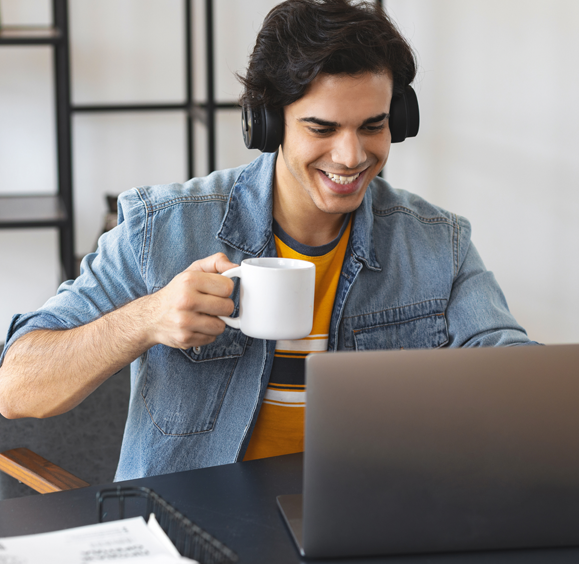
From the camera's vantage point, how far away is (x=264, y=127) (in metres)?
1.15

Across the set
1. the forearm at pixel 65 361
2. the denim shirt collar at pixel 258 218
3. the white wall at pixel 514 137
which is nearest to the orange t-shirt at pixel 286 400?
the denim shirt collar at pixel 258 218

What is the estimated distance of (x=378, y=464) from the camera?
26.1 inches

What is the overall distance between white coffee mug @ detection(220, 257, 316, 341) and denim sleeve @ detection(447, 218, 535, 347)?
1.33 ft

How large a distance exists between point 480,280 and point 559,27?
774 millimetres

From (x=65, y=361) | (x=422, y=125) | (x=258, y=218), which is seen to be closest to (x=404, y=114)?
(x=258, y=218)

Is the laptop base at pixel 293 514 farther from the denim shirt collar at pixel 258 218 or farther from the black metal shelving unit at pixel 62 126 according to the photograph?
the black metal shelving unit at pixel 62 126

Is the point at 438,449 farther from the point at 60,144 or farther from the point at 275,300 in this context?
the point at 60,144

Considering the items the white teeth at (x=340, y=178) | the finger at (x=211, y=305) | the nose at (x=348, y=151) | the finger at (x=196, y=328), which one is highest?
the nose at (x=348, y=151)

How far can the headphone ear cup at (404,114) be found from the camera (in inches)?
46.8

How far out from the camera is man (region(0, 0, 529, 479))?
3.51ft

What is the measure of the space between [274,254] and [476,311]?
0.35 meters

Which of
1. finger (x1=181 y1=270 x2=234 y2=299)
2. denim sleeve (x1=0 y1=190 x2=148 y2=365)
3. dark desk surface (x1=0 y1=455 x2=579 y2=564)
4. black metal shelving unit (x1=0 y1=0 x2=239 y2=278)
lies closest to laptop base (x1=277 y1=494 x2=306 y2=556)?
dark desk surface (x1=0 y1=455 x2=579 y2=564)

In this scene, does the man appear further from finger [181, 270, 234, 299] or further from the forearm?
finger [181, 270, 234, 299]

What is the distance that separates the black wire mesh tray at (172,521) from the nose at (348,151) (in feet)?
1.90
